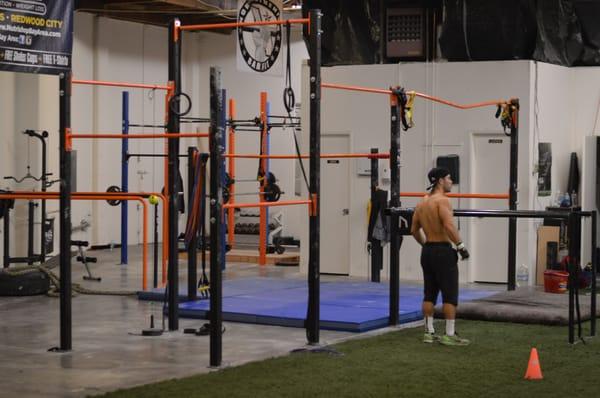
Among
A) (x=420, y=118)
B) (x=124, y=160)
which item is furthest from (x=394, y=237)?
(x=124, y=160)

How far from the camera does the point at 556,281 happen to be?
1349 cm

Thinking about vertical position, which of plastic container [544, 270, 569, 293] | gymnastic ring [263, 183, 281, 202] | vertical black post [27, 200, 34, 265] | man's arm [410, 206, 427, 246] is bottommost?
plastic container [544, 270, 569, 293]

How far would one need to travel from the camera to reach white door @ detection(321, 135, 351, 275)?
16438 mm

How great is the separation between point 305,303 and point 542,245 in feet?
15.3

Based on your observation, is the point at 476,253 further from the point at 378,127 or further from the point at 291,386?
the point at 291,386

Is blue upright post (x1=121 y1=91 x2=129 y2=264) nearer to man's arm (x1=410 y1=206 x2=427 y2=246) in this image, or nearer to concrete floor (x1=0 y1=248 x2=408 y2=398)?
concrete floor (x1=0 y1=248 x2=408 y2=398)

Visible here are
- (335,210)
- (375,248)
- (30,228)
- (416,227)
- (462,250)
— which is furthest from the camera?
(335,210)

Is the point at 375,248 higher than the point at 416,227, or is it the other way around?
the point at 416,227

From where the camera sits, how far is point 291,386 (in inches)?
313

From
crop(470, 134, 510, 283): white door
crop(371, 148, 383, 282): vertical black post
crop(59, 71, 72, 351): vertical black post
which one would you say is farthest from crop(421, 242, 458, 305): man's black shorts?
crop(470, 134, 510, 283): white door

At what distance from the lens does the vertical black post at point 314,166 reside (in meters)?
9.59

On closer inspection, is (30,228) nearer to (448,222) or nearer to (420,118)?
(420,118)

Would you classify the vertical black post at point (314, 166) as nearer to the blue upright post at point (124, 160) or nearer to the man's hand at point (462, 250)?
the man's hand at point (462, 250)

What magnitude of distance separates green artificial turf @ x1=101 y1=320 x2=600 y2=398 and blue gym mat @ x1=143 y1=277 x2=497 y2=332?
0.76 m
